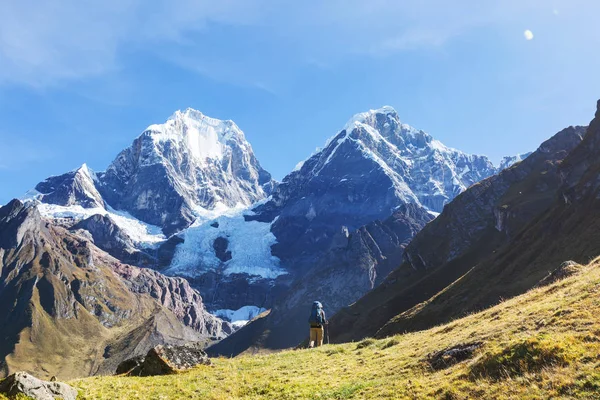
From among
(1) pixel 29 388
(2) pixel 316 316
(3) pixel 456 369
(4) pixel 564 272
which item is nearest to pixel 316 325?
(2) pixel 316 316

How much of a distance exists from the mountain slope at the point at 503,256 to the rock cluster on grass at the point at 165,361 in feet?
226

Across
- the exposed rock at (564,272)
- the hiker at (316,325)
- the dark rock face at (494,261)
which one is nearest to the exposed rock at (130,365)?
the hiker at (316,325)

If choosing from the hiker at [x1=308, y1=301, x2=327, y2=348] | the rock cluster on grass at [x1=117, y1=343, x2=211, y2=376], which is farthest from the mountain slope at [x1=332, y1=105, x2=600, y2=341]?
the rock cluster on grass at [x1=117, y1=343, x2=211, y2=376]

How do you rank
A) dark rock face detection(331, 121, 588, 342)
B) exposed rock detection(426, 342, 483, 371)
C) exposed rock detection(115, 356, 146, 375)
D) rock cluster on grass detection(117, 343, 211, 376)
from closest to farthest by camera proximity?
exposed rock detection(426, 342, 483, 371) < rock cluster on grass detection(117, 343, 211, 376) < exposed rock detection(115, 356, 146, 375) < dark rock face detection(331, 121, 588, 342)

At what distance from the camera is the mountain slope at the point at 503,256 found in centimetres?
9312

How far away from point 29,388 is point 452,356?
729 inches

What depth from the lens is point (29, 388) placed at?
1859cm

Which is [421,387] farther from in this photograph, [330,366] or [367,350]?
[367,350]

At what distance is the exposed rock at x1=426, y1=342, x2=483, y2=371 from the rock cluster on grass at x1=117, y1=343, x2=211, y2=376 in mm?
15855

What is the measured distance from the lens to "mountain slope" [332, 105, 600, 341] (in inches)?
3666

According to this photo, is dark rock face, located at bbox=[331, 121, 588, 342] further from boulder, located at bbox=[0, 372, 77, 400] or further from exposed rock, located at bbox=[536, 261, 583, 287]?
boulder, located at bbox=[0, 372, 77, 400]

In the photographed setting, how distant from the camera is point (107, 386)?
23.9 meters

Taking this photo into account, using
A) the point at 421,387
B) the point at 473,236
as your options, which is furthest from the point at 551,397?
the point at 473,236

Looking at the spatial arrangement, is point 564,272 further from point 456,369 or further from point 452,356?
point 456,369
